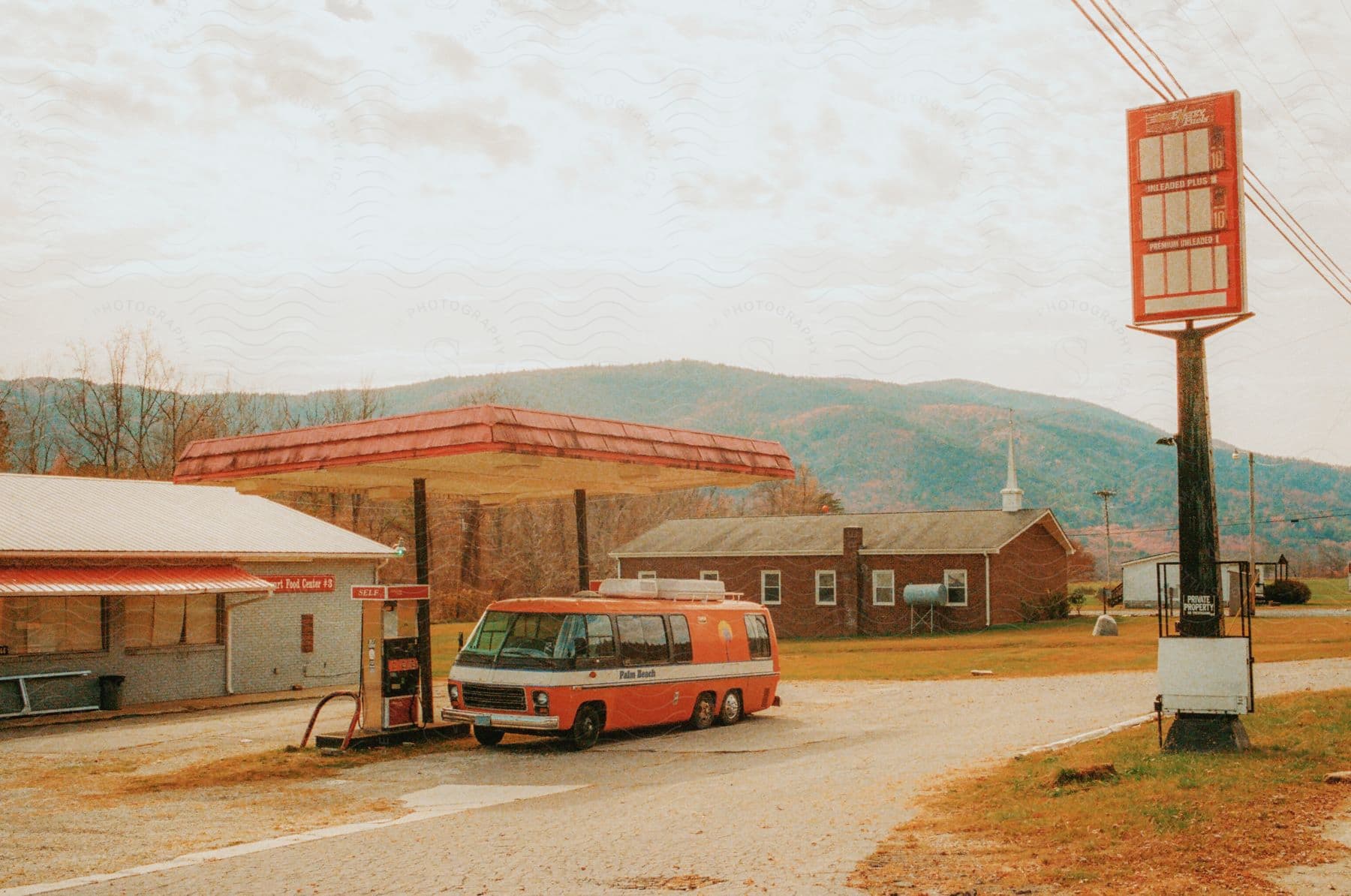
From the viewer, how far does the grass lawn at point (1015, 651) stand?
108 ft

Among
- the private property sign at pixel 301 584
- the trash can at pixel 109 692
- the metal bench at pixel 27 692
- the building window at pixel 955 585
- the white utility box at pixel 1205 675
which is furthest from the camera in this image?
the building window at pixel 955 585

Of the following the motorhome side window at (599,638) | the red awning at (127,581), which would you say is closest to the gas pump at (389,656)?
the motorhome side window at (599,638)

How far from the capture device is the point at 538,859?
962cm

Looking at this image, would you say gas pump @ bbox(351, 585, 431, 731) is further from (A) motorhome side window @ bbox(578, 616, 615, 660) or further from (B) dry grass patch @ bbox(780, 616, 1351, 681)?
(B) dry grass patch @ bbox(780, 616, 1351, 681)

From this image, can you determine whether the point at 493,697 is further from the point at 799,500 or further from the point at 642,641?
the point at 799,500

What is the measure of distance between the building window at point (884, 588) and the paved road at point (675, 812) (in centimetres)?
3099

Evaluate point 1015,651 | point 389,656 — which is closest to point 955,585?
point 1015,651

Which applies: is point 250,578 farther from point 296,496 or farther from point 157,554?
point 296,496

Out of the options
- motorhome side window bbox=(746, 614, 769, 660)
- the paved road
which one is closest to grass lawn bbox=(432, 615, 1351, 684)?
motorhome side window bbox=(746, 614, 769, 660)

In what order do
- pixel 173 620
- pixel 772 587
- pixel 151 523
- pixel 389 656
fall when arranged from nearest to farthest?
pixel 389 656 < pixel 173 620 < pixel 151 523 < pixel 772 587

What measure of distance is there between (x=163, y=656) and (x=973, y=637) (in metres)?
30.9

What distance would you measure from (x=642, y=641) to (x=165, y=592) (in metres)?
10.3

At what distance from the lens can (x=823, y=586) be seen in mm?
54531

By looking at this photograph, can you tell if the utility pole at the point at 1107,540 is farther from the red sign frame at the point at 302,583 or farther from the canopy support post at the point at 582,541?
the red sign frame at the point at 302,583
